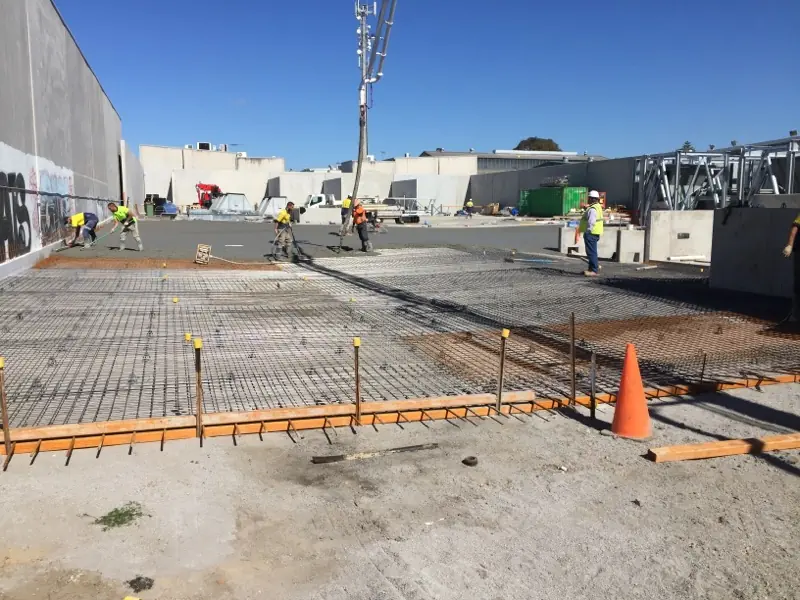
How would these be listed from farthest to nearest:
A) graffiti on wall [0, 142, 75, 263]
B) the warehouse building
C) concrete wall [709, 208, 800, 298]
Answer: the warehouse building → graffiti on wall [0, 142, 75, 263] → concrete wall [709, 208, 800, 298]

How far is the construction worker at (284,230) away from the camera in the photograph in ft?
54.0

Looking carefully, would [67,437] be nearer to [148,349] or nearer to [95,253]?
[148,349]

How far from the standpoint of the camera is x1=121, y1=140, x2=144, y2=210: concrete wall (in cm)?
4543

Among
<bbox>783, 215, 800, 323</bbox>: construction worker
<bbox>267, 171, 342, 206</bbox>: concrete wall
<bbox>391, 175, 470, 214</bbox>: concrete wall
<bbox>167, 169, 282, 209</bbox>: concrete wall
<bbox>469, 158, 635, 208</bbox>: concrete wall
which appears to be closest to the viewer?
<bbox>783, 215, 800, 323</bbox>: construction worker

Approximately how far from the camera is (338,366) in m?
6.80

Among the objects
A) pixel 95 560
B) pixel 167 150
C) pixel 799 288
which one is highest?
pixel 167 150

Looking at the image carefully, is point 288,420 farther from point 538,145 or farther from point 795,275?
point 538,145

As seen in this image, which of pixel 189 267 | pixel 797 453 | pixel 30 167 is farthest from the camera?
pixel 30 167

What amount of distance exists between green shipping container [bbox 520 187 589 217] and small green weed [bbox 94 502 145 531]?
41.0 metres

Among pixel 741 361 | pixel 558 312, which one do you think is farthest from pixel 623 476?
pixel 558 312

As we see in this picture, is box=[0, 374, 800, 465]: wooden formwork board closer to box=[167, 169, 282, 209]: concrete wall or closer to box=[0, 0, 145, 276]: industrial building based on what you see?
box=[0, 0, 145, 276]: industrial building

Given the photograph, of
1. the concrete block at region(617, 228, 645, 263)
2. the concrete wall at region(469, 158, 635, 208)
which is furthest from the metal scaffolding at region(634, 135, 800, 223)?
the concrete block at region(617, 228, 645, 263)

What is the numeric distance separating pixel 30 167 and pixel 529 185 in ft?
132

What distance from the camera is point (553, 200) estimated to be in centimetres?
4412
